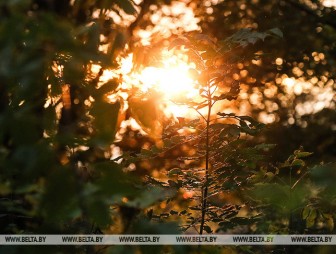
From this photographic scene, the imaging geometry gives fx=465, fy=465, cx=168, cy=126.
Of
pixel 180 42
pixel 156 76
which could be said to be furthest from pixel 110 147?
pixel 180 42

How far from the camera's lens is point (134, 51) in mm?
1363

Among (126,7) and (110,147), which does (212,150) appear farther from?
(110,147)

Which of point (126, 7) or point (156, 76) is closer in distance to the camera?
point (126, 7)

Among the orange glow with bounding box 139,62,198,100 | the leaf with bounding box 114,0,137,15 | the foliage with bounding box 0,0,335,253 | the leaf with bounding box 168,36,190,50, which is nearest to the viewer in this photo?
the foliage with bounding box 0,0,335,253

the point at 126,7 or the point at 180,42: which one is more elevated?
the point at 180,42

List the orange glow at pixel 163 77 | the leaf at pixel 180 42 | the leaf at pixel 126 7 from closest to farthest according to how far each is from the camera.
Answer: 1. the leaf at pixel 126 7
2. the orange glow at pixel 163 77
3. the leaf at pixel 180 42

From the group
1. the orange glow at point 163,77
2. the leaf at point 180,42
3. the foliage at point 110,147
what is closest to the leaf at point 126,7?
the foliage at point 110,147

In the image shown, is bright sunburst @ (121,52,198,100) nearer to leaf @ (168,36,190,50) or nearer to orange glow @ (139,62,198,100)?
orange glow @ (139,62,198,100)

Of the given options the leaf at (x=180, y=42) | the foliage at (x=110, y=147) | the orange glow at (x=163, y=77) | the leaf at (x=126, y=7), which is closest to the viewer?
the foliage at (x=110, y=147)

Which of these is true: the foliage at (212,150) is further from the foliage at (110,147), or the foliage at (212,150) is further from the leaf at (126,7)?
the leaf at (126,7)

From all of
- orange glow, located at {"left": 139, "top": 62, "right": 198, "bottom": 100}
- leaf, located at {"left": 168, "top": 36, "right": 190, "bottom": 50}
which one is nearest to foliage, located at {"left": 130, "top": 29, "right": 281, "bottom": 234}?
leaf, located at {"left": 168, "top": 36, "right": 190, "bottom": 50}

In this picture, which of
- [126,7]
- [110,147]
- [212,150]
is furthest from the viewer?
[212,150]

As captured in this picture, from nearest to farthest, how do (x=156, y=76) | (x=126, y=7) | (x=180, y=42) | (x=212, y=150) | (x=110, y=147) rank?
(x=110, y=147) < (x=126, y=7) < (x=156, y=76) < (x=180, y=42) < (x=212, y=150)

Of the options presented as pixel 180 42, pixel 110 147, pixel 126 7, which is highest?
pixel 180 42
